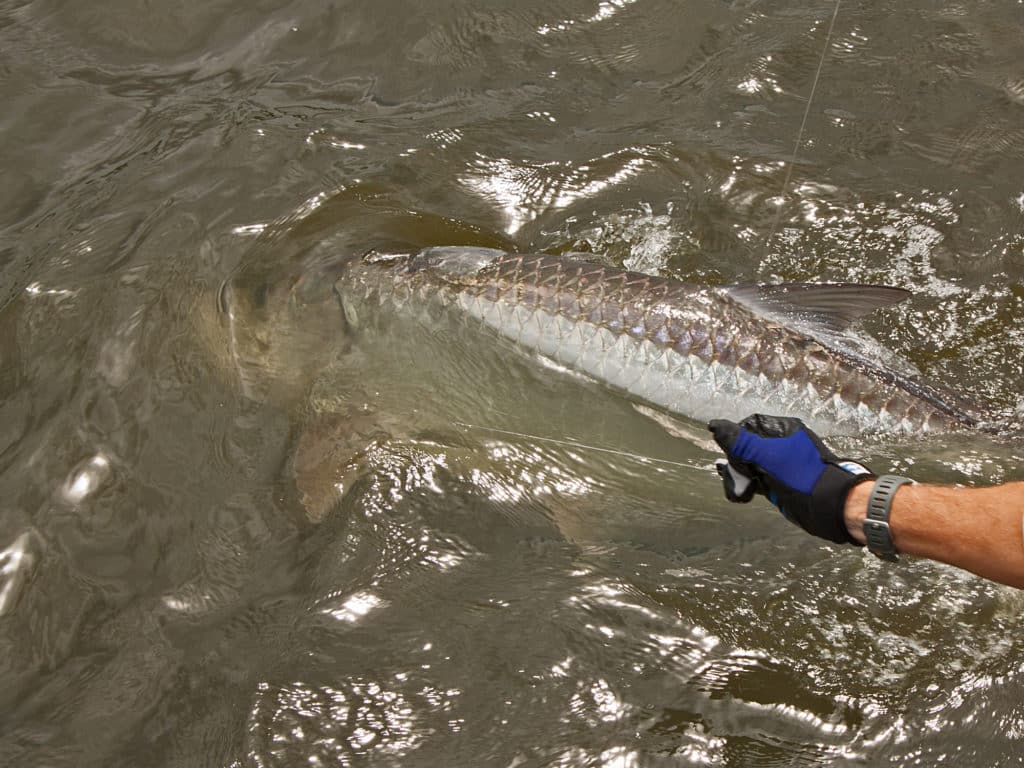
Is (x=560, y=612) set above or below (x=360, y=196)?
below

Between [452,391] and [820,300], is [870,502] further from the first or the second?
[452,391]

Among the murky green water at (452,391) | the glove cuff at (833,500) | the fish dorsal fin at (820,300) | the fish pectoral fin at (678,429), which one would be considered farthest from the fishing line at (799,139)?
the glove cuff at (833,500)

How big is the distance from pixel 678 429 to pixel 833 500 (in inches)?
40.3

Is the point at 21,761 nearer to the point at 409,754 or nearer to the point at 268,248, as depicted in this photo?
the point at 409,754

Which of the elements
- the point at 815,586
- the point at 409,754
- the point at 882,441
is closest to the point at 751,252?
the point at 882,441

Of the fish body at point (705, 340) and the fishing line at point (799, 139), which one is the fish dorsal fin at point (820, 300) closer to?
the fish body at point (705, 340)

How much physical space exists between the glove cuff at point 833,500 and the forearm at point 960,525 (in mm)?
27

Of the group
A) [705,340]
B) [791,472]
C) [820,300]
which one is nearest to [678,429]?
[705,340]

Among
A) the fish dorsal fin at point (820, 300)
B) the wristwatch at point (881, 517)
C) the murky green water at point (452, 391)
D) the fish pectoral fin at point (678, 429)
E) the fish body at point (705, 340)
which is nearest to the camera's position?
the wristwatch at point (881, 517)

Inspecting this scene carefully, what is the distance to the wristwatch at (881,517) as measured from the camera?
2.49 m

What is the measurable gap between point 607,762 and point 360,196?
3.10 m

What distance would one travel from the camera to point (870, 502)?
2.52 m

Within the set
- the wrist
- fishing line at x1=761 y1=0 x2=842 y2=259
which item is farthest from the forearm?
fishing line at x1=761 y1=0 x2=842 y2=259

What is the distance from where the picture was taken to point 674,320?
11.2 feet
